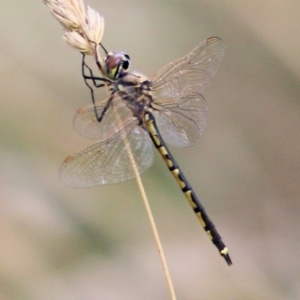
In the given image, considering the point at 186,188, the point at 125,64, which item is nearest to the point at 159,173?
the point at 186,188

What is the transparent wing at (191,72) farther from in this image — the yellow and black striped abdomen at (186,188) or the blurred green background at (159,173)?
the blurred green background at (159,173)

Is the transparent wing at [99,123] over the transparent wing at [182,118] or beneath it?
over

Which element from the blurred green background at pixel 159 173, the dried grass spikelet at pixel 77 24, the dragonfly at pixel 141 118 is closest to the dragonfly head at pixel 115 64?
the dragonfly at pixel 141 118

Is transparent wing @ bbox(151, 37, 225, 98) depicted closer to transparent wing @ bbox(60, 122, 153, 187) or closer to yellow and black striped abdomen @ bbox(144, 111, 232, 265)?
yellow and black striped abdomen @ bbox(144, 111, 232, 265)

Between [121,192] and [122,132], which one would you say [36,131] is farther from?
[122,132]

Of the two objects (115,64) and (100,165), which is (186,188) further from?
(115,64)

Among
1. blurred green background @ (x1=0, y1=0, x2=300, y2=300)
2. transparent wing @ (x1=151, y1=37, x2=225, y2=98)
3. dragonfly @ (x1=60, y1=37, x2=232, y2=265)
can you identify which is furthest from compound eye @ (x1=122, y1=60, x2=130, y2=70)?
blurred green background @ (x1=0, y1=0, x2=300, y2=300)
